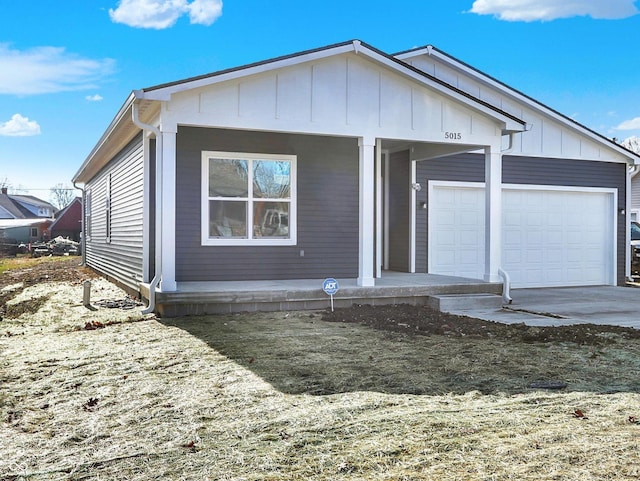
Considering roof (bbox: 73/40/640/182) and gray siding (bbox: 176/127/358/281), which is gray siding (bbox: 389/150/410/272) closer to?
gray siding (bbox: 176/127/358/281)

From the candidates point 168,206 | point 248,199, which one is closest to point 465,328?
point 168,206

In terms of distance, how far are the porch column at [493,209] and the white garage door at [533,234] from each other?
2.36 m

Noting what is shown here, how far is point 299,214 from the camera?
10789mm

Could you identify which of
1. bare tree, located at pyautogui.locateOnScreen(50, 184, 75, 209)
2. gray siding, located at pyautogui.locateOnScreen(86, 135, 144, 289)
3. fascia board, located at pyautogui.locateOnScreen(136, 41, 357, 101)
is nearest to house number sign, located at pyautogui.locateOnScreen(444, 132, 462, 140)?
fascia board, located at pyautogui.locateOnScreen(136, 41, 357, 101)

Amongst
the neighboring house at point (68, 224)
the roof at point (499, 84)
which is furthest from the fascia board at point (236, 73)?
the neighboring house at point (68, 224)

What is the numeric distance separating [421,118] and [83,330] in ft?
18.7

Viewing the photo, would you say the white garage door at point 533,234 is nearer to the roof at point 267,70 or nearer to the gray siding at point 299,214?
the gray siding at point 299,214

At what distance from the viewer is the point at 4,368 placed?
225 inches

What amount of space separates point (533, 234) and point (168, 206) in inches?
338

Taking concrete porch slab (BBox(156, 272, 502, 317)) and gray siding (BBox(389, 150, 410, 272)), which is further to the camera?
gray siding (BBox(389, 150, 410, 272))

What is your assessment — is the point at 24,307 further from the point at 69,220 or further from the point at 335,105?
the point at 69,220

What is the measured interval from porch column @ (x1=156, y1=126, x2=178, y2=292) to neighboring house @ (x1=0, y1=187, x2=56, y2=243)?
3285cm

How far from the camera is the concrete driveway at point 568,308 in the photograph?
8634 millimetres

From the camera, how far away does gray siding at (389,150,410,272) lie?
12.7 meters
